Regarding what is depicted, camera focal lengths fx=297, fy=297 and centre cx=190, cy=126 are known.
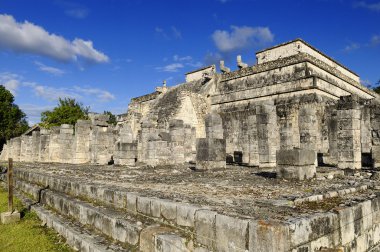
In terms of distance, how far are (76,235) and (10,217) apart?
8.04ft

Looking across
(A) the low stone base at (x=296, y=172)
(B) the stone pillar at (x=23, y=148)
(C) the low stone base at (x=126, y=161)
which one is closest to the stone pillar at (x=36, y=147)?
(B) the stone pillar at (x=23, y=148)

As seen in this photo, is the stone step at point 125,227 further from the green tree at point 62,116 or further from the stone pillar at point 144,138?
the green tree at point 62,116

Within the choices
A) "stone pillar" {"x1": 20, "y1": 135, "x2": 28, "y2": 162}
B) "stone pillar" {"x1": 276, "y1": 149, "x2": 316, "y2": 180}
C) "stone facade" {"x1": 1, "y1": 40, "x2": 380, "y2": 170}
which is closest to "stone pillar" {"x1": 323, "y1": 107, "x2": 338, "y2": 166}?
"stone facade" {"x1": 1, "y1": 40, "x2": 380, "y2": 170}

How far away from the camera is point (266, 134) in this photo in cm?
1042

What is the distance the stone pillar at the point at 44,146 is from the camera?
18828 millimetres

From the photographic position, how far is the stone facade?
9.96m

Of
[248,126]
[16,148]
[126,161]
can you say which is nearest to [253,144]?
[248,126]

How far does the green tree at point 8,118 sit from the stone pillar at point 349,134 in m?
40.0

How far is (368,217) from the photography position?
410 centimetres

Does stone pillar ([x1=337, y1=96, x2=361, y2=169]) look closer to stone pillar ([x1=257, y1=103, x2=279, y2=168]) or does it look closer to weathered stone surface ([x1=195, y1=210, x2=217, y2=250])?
stone pillar ([x1=257, y1=103, x2=279, y2=168])

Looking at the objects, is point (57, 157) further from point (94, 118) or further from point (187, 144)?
point (187, 144)

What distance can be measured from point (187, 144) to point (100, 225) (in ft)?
35.0

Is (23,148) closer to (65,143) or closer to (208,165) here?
A: (65,143)

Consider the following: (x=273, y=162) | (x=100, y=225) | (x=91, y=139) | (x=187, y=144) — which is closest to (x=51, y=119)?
(x=91, y=139)
